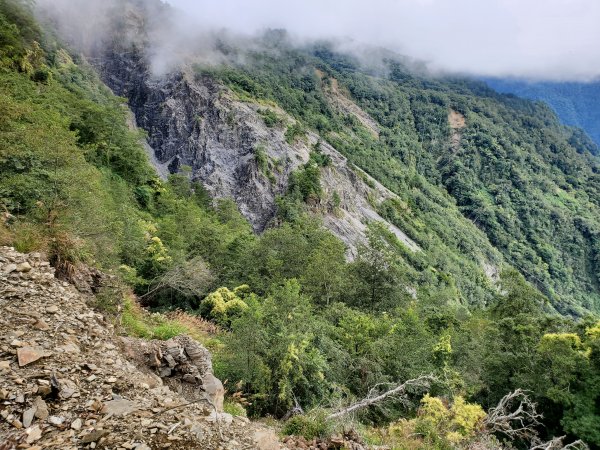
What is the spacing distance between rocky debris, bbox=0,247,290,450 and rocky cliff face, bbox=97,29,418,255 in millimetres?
49286

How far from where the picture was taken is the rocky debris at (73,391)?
5.11 meters

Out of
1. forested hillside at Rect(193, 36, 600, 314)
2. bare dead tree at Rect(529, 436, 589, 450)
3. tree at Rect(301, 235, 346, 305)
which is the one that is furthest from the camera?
forested hillside at Rect(193, 36, 600, 314)

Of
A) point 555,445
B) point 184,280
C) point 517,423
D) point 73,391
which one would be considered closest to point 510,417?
point 555,445

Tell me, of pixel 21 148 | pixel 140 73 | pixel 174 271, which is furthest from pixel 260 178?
pixel 21 148

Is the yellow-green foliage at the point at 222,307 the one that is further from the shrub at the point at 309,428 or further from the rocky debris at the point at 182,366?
the shrub at the point at 309,428

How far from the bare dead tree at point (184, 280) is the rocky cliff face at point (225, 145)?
A: 35109 mm

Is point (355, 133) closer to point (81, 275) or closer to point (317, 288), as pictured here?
point (317, 288)

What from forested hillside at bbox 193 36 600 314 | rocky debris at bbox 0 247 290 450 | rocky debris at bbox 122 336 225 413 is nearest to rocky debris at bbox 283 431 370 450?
rocky debris at bbox 0 247 290 450

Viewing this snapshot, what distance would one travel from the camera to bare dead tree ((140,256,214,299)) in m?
20.8

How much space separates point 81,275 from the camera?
33.5 feet

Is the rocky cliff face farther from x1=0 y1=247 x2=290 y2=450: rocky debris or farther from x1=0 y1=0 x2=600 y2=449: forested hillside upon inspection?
x1=0 y1=247 x2=290 y2=450: rocky debris

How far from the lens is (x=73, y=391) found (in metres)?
5.76

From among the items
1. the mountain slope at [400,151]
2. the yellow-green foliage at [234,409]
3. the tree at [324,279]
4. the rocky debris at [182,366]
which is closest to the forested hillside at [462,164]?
the mountain slope at [400,151]

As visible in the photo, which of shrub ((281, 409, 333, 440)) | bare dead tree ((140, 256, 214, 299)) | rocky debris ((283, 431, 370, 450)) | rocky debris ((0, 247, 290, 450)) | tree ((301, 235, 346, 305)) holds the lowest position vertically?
bare dead tree ((140, 256, 214, 299))
